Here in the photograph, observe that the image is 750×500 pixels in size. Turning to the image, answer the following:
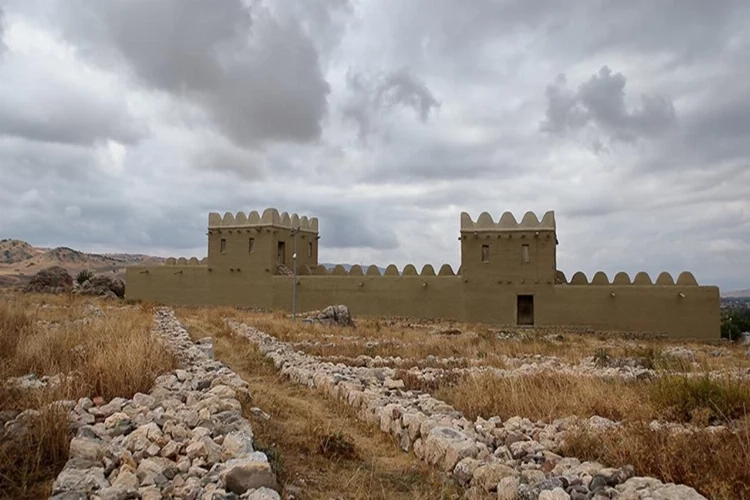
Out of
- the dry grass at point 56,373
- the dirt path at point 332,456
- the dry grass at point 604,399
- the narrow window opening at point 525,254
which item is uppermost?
the narrow window opening at point 525,254

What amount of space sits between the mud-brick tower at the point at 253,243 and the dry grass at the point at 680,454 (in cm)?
2685

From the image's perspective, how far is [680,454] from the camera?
14.0 ft

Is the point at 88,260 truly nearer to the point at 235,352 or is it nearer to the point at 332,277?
the point at 332,277

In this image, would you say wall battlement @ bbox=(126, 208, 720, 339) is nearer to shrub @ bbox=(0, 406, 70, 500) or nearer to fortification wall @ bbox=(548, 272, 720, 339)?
fortification wall @ bbox=(548, 272, 720, 339)

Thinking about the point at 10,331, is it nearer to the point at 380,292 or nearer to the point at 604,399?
the point at 604,399

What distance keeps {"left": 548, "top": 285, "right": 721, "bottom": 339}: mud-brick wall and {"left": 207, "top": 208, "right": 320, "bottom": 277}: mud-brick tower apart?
14.3 metres

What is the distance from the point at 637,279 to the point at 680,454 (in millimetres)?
23512

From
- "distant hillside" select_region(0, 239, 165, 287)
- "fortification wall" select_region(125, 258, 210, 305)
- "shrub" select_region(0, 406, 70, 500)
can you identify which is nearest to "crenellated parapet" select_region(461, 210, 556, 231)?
"fortification wall" select_region(125, 258, 210, 305)

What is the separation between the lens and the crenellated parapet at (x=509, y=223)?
85.7 ft

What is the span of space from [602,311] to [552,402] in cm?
1997

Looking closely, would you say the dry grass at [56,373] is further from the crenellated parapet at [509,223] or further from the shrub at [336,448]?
the crenellated parapet at [509,223]

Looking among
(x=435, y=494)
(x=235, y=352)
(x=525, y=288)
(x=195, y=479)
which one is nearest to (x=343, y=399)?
(x=435, y=494)

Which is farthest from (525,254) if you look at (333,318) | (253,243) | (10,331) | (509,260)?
(10,331)

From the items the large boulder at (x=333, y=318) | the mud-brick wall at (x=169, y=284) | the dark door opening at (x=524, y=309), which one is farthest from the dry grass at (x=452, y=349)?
the mud-brick wall at (x=169, y=284)
